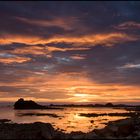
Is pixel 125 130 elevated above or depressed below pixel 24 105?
below

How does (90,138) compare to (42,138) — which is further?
(42,138)

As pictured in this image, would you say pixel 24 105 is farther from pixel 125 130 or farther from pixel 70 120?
pixel 125 130

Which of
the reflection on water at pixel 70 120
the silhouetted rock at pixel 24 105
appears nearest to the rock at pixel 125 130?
the reflection on water at pixel 70 120

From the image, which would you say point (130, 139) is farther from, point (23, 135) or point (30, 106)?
point (30, 106)

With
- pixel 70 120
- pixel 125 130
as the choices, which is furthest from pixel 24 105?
pixel 125 130

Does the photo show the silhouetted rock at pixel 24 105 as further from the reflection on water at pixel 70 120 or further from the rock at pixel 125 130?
the rock at pixel 125 130

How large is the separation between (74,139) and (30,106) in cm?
15466

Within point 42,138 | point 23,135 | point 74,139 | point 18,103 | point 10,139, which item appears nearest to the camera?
point 74,139

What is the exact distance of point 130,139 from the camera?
2245 cm

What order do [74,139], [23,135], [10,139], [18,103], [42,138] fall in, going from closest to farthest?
[74,139], [42,138], [10,139], [23,135], [18,103]

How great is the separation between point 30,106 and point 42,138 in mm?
150574

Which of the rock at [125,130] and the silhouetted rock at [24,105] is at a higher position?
the silhouetted rock at [24,105]

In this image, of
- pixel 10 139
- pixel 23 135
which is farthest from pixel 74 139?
pixel 23 135

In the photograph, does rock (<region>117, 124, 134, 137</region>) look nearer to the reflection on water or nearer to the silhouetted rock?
the reflection on water
